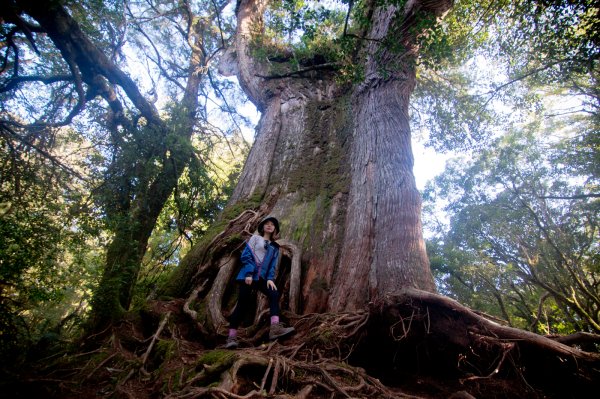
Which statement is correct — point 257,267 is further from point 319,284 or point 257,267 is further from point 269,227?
point 319,284

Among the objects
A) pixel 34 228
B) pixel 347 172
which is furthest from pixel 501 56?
pixel 34 228

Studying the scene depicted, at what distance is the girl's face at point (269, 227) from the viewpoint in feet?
11.7

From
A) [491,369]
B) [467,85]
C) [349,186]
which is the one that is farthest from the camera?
[467,85]

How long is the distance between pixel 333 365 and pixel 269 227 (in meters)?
1.83

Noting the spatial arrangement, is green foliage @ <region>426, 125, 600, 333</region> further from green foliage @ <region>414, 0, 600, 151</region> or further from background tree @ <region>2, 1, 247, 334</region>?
background tree @ <region>2, 1, 247, 334</region>

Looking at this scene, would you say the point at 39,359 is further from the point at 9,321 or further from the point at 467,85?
the point at 467,85

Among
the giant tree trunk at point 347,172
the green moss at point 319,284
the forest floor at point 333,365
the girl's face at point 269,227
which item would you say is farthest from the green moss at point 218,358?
the girl's face at point 269,227

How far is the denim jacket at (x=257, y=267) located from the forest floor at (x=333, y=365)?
0.55 metres

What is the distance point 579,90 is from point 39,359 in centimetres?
1361

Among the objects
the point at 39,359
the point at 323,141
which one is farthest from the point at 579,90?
the point at 39,359

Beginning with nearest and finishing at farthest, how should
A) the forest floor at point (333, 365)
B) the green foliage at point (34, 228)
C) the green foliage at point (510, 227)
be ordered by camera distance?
the forest floor at point (333, 365), the green foliage at point (34, 228), the green foliage at point (510, 227)

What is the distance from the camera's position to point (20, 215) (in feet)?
12.6

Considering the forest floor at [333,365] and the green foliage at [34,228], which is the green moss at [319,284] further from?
the green foliage at [34,228]

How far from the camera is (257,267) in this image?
3.20 m
